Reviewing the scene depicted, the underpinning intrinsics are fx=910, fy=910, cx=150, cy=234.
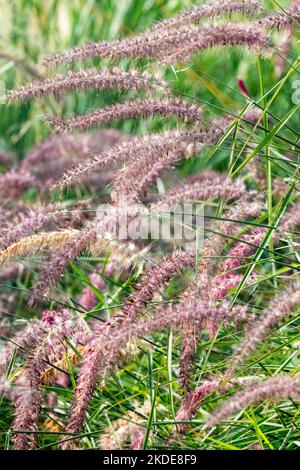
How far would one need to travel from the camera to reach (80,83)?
2.55 meters

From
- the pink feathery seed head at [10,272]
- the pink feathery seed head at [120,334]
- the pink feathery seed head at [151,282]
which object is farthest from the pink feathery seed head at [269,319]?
the pink feathery seed head at [10,272]

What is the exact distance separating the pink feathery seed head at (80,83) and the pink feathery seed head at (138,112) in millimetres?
58

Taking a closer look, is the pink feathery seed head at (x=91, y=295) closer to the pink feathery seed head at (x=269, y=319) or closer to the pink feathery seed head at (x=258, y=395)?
the pink feathery seed head at (x=269, y=319)

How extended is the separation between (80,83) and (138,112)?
0.60 ft

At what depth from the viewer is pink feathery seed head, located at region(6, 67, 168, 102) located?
254 centimetres

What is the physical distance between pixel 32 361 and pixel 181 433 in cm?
45

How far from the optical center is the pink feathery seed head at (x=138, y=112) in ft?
8.35

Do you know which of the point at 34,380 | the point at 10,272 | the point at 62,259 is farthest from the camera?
the point at 10,272

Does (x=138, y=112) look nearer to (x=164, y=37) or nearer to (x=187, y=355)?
(x=164, y=37)

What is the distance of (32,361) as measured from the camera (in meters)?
2.28

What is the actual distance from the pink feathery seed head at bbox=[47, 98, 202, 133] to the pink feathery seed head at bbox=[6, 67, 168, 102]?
0.06 m


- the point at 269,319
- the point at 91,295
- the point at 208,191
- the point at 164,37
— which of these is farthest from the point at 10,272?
the point at 269,319

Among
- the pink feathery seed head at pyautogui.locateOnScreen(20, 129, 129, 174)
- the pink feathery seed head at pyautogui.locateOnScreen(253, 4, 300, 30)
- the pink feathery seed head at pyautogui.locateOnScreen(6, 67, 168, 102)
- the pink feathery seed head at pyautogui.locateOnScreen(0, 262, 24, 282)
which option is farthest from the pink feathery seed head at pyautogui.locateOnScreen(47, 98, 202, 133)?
the pink feathery seed head at pyautogui.locateOnScreen(20, 129, 129, 174)
